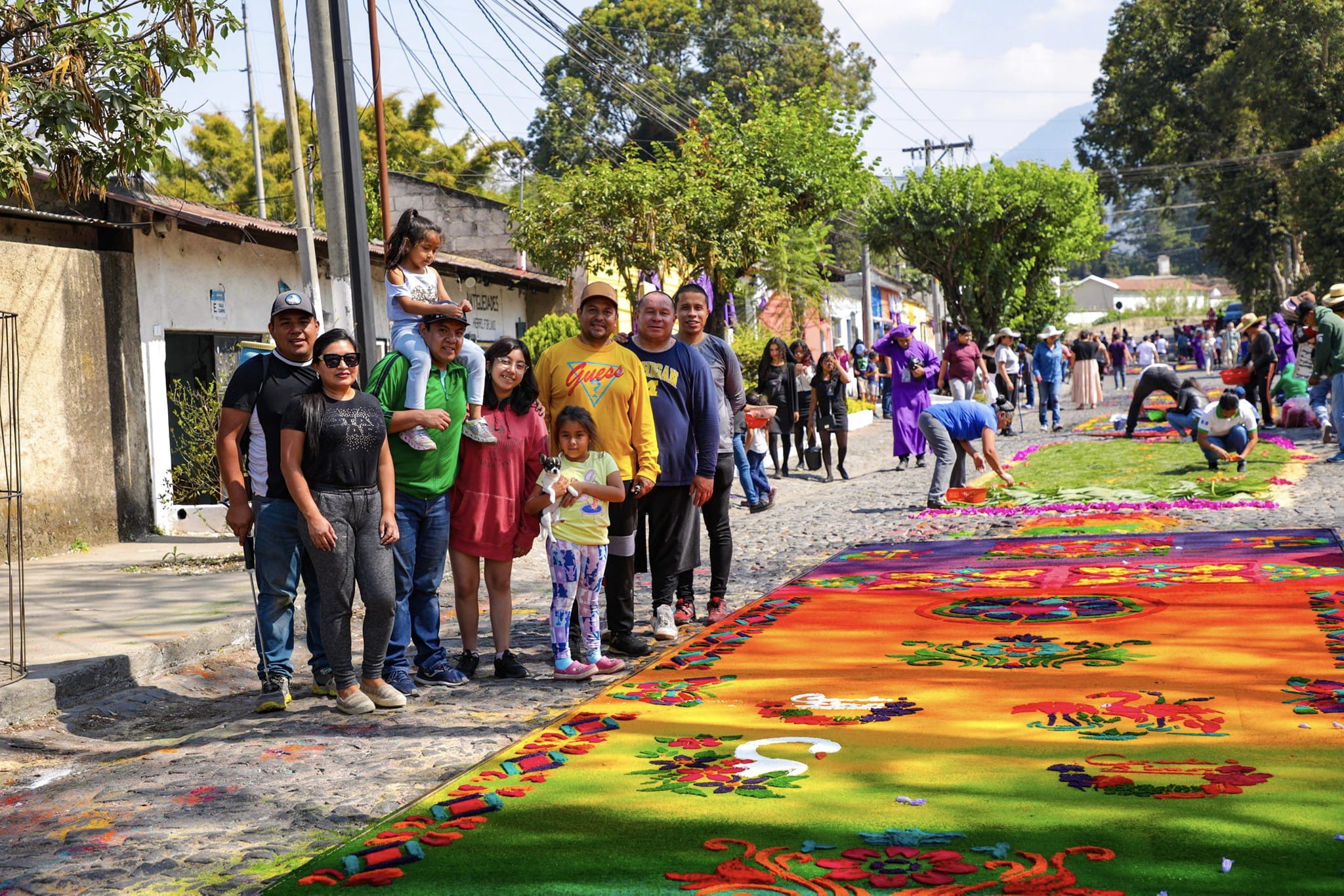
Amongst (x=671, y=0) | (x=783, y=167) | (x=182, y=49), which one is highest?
(x=671, y=0)

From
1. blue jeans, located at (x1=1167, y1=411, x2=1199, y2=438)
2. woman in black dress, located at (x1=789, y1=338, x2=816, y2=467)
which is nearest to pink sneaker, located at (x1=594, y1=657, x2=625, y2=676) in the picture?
woman in black dress, located at (x1=789, y1=338, x2=816, y2=467)

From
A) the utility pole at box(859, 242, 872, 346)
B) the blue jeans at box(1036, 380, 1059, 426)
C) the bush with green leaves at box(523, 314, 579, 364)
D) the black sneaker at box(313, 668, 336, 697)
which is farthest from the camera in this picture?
the utility pole at box(859, 242, 872, 346)

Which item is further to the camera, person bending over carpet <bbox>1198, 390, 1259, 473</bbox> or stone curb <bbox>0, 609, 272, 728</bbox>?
person bending over carpet <bbox>1198, 390, 1259, 473</bbox>

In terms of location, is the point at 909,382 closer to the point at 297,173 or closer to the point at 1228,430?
the point at 1228,430

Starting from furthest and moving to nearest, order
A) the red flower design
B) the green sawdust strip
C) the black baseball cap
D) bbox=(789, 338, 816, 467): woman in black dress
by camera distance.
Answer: bbox=(789, 338, 816, 467): woman in black dress, the green sawdust strip, the black baseball cap, the red flower design

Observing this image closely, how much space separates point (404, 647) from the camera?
6.24 meters

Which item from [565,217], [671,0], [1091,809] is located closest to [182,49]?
[1091,809]

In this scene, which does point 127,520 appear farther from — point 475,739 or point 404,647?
point 475,739

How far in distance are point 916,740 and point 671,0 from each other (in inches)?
2054

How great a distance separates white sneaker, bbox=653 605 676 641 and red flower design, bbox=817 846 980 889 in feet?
11.3

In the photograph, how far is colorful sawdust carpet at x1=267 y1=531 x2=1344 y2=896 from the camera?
3564 millimetres

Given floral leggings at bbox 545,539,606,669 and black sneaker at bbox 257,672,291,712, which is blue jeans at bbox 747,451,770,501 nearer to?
floral leggings at bbox 545,539,606,669

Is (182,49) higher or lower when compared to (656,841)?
higher

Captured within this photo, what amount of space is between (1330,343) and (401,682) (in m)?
13.1
